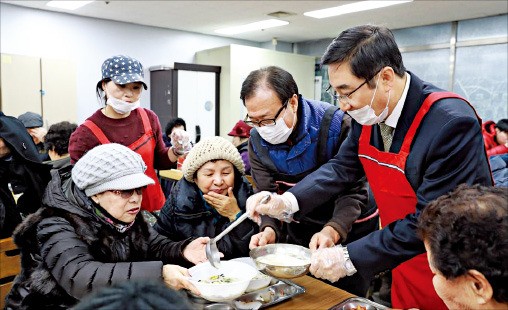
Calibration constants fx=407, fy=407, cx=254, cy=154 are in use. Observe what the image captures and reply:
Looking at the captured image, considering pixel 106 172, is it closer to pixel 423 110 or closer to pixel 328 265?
pixel 328 265

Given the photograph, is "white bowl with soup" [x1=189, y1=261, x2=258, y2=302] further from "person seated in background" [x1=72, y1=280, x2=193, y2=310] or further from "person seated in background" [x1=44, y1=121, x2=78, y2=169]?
"person seated in background" [x1=44, y1=121, x2=78, y2=169]

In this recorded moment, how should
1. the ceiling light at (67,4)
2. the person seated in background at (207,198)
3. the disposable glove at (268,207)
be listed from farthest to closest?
the ceiling light at (67,4) < the person seated in background at (207,198) < the disposable glove at (268,207)

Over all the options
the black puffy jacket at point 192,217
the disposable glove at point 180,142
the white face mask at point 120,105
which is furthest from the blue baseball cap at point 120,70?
the black puffy jacket at point 192,217

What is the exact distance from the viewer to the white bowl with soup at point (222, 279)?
1437 millimetres

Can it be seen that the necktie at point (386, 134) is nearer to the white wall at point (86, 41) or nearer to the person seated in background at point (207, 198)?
the person seated in background at point (207, 198)

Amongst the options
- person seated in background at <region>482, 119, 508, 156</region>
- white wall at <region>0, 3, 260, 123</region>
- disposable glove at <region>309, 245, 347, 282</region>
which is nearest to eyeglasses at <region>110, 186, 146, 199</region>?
disposable glove at <region>309, 245, 347, 282</region>

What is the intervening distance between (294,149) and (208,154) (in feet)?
1.55

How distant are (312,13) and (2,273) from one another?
569 centimetres

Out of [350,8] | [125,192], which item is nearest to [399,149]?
[125,192]

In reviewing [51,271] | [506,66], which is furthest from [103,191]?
[506,66]

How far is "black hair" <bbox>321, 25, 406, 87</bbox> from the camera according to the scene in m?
1.49

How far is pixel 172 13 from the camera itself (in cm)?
662

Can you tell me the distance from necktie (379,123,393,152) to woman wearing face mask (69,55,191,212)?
1.55 metres

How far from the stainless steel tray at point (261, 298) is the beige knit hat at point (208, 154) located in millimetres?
797
